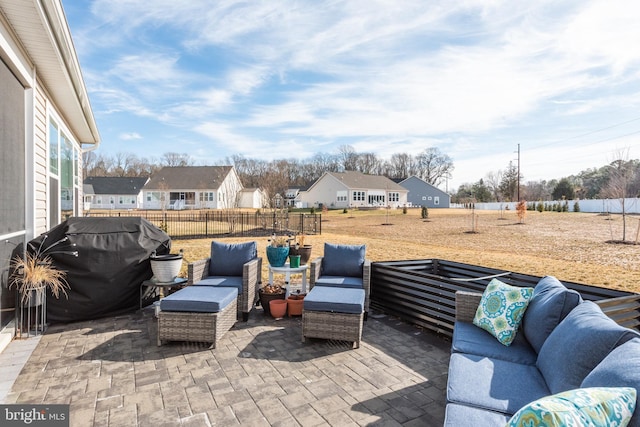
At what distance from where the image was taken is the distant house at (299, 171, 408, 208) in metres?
42.5

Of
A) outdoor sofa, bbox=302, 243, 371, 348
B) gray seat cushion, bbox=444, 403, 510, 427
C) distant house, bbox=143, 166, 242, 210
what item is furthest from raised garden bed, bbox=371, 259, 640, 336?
distant house, bbox=143, 166, 242, 210

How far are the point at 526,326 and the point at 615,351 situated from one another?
1.29 metres

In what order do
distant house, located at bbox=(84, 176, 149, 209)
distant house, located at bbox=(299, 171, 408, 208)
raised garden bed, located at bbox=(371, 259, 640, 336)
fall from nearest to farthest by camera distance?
1. raised garden bed, located at bbox=(371, 259, 640, 336)
2. distant house, located at bbox=(84, 176, 149, 209)
3. distant house, located at bbox=(299, 171, 408, 208)

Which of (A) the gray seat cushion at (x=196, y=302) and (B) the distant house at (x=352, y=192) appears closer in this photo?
(A) the gray seat cushion at (x=196, y=302)

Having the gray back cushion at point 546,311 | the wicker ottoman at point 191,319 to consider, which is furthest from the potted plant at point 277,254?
the gray back cushion at point 546,311

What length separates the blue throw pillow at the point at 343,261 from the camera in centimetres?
528

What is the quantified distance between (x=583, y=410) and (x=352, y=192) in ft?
136

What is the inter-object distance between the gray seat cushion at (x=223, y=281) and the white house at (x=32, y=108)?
2.13 metres

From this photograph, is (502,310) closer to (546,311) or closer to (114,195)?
(546,311)

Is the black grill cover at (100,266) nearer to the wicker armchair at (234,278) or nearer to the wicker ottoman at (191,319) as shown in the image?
the wicker armchair at (234,278)

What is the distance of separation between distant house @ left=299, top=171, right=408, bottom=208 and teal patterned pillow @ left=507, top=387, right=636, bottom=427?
4088 cm

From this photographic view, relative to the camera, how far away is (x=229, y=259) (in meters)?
5.27

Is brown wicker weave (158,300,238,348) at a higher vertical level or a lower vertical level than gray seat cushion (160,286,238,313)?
lower

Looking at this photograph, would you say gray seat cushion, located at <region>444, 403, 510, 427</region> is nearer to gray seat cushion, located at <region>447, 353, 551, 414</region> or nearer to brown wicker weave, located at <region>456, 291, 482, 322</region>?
gray seat cushion, located at <region>447, 353, 551, 414</region>
